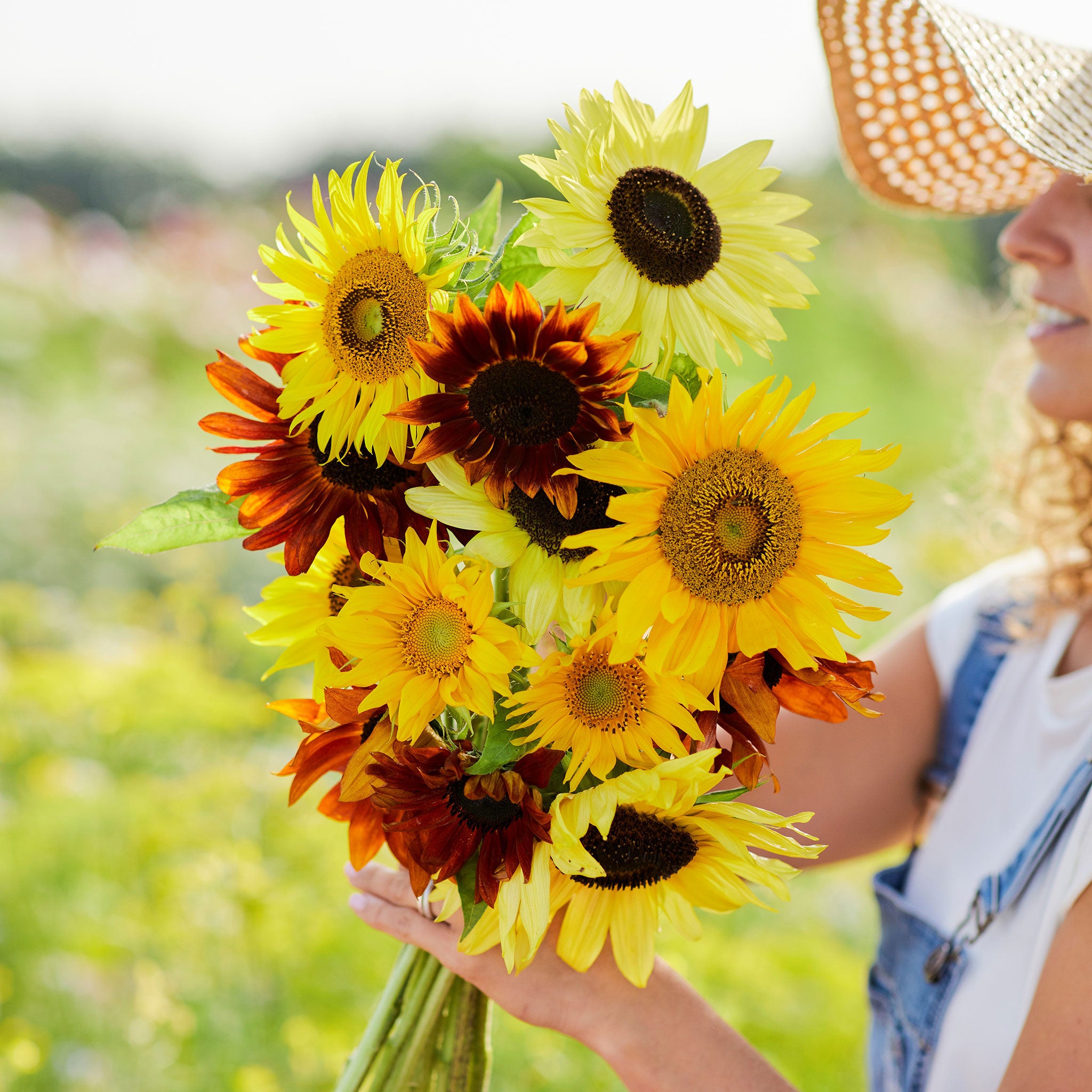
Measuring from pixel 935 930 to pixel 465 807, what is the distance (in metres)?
0.63

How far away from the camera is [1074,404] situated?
894mm

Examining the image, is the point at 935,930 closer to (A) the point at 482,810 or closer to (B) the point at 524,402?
(A) the point at 482,810

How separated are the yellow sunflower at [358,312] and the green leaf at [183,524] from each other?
79mm

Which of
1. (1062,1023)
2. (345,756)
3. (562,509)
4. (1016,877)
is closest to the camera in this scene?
(562,509)

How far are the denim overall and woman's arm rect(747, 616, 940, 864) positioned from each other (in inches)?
1.3

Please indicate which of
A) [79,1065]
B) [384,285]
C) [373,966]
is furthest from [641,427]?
[79,1065]

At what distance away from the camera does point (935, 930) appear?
2.98 feet

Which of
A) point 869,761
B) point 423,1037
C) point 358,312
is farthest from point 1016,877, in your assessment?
point 358,312

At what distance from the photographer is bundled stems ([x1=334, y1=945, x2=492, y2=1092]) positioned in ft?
2.12

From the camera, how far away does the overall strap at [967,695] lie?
1028 millimetres

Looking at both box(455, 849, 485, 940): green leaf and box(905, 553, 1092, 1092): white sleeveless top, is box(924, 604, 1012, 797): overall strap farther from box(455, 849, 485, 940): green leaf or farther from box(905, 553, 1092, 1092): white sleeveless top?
box(455, 849, 485, 940): green leaf

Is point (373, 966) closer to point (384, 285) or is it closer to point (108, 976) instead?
point (108, 976)

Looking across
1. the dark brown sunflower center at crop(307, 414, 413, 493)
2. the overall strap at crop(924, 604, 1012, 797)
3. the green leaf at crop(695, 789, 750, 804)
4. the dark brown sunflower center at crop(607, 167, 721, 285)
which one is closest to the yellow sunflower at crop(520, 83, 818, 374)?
the dark brown sunflower center at crop(607, 167, 721, 285)

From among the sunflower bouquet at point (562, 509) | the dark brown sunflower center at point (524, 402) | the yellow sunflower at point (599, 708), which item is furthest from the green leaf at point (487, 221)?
the yellow sunflower at point (599, 708)
